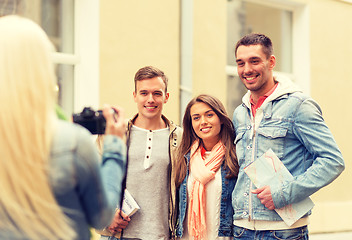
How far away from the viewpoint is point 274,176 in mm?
3197

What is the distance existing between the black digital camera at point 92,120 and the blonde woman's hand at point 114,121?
4cm

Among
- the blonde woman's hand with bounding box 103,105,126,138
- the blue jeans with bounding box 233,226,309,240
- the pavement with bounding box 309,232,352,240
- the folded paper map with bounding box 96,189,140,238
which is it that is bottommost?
the pavement with bounding box 309,232,352,240

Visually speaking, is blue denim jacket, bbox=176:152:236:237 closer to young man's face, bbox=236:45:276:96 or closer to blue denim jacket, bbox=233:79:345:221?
blue denim jacket, bbox=233:79:345:221

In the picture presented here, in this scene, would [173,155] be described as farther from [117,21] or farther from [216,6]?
[216,6]

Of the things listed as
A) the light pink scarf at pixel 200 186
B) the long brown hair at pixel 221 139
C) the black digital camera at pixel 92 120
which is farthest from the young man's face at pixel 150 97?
the black digital camera at pixel 92 120

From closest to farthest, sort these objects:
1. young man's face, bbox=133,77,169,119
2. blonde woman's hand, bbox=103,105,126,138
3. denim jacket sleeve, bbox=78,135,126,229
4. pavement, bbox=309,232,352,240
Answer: denim jacket sleeve, bbox=78,135,126,229, blonde woman's hand, bbox=103,105,126,138, young man's face, bbox=133,77,169,119, pavement, bbox=309,232,352,240

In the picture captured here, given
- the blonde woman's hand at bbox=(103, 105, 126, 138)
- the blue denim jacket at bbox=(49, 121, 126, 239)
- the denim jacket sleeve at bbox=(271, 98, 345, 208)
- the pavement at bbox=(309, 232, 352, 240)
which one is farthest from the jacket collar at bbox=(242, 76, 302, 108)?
the pavement at bbox=(309, 232, 352, 240)

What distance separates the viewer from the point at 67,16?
5844 mm

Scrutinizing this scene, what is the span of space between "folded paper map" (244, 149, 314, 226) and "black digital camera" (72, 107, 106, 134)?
1322 mm

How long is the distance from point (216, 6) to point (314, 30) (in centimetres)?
211

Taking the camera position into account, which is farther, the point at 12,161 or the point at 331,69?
the point at 331,69

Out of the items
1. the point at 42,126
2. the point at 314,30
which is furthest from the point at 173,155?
the point at 314,30

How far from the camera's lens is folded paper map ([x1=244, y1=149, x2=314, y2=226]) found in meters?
3.15

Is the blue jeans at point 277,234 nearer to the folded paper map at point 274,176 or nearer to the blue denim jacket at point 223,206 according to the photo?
the folded paper map at point 274,176
